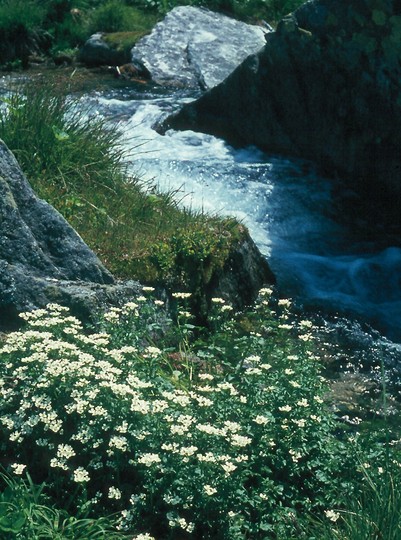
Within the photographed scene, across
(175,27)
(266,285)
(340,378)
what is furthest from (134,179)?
(175,27)

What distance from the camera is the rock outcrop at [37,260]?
5453 mm

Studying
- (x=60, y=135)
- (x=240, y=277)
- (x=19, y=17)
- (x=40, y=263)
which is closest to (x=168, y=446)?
(x=40, y=263)

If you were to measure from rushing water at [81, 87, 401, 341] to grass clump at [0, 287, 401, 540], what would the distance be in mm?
3210

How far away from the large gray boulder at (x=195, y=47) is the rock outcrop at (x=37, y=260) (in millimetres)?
8904

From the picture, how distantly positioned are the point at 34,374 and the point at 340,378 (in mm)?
3063

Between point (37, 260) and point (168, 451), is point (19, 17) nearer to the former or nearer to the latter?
point (37, 260)

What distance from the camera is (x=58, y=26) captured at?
651 inches

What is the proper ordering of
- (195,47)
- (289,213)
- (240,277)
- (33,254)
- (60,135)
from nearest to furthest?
1. (33,254)
2. (240,277)
3. (60,135)
4. (289,213)
5. (195,47)

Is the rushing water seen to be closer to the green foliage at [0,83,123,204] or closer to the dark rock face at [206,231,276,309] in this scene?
the green foliage at [0,83,123,204]

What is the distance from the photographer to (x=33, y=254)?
5.65 meters

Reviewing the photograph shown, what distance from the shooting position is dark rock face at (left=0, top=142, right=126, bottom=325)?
5453 mm

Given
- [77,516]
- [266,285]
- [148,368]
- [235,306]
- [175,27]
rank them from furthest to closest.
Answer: [175,27] → [266,285] → [235,306] → [148,368] → [77,516]

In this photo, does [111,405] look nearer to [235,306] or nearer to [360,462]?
[360,462]

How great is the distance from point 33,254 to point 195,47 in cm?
1027
